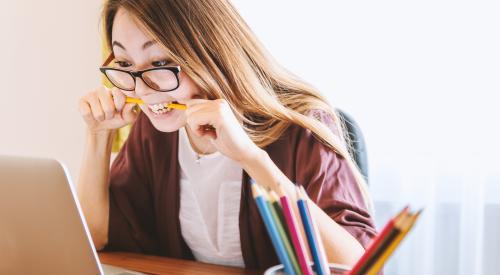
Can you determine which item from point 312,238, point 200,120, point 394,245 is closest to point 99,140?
point 200,120

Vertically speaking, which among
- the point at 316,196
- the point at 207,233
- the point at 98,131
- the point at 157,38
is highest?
the point at 157,38

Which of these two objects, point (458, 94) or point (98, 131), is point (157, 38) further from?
point (458, 94)

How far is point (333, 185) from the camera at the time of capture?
1.08 meters

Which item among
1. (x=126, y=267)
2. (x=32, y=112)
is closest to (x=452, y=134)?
(x=126, y=267)

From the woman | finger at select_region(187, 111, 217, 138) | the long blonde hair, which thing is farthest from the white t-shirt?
finger at select_region(187, 111, 217, 138)

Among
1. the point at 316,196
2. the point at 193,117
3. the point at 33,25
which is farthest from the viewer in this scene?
the point at 33,25

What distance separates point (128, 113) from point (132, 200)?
0.21m

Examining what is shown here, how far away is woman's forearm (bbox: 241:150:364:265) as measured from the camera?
0.90m

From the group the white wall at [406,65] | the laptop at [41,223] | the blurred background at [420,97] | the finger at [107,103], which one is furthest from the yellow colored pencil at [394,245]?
the white wall at [406,65]

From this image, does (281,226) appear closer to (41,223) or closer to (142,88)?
(41,223)

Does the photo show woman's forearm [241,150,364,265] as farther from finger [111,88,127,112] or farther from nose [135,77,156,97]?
finger [111,88,127,112]

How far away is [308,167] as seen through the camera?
3.64 ft

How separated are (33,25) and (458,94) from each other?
6.28 ft

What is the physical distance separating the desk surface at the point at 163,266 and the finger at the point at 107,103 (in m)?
0.32
